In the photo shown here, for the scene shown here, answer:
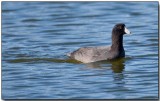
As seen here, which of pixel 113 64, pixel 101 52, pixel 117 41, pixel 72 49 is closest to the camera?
pixel 113 64

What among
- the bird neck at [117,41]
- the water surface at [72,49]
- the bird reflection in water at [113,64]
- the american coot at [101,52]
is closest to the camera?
the water surface at [72,49]

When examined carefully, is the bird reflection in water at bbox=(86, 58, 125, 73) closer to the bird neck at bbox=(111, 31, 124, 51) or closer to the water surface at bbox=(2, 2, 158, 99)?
the water surface at bbox=(2, 2, 158, 99)

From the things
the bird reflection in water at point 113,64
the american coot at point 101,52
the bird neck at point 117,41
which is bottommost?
the bird reflection in water at point 113,64

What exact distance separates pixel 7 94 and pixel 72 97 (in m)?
0.95

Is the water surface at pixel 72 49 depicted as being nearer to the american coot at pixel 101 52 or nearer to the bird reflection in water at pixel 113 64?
the bird reflection in water at pixel 113 64

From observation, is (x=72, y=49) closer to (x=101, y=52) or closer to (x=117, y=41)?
(x=101, y=52)

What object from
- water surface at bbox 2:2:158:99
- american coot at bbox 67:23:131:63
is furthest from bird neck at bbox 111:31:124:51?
water surface at bbox 2:2:158:99

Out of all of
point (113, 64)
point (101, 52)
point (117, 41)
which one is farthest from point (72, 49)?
point (113, 64)

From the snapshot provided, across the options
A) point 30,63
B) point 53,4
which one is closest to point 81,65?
point 30,63

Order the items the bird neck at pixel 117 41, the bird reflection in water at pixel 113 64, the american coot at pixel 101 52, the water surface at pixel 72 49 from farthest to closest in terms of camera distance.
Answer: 1. the bird neck at pixel 117 41
2. the american coot at pixel 101 52
3. the bird reflection in water at pixel 113 64
4. the water surface at pixel 72 49

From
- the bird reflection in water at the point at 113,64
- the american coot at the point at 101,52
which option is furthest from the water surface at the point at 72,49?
the american coot at the point at 101,52

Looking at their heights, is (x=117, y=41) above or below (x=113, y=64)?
above

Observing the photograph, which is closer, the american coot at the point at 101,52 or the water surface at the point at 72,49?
the water surface at the point at 72,49

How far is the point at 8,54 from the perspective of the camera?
1291 centimetres
